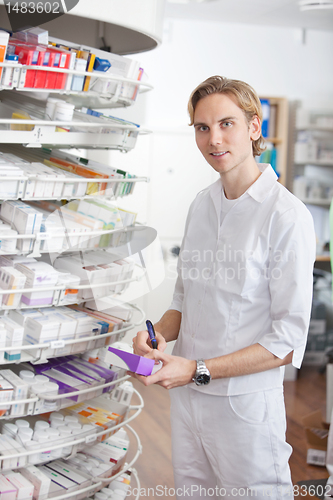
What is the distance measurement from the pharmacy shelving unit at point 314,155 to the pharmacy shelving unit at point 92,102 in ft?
8.96

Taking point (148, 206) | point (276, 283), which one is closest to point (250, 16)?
point (148, 206)

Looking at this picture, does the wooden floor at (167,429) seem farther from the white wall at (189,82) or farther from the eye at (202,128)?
the eye at (202,128)

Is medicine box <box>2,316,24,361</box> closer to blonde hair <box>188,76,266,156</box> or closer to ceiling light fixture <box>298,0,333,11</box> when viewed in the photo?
blonde hair <box>188,76,266,156</box>

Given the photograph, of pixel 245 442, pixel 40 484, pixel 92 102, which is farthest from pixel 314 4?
pixel 40 484

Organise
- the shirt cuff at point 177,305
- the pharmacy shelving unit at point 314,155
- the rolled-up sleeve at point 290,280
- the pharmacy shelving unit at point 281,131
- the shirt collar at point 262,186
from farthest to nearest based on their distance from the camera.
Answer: the pharmacy shelving unit at point 314,155 < the pharmacy shelving unit at point 281,131 < the shirt cuff at point 177,305 < the shirt collar at point 262,186 < the rolled-up sleeve at point 290,280

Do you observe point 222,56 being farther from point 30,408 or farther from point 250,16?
point 30,408

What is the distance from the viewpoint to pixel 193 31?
3.85 metres

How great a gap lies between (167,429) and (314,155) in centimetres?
253

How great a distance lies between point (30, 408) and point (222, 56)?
3.41 m

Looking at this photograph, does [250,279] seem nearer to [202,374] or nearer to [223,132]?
[202,374]

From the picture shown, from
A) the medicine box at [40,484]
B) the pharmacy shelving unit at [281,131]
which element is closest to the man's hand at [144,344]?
the medicine box at [40,484]

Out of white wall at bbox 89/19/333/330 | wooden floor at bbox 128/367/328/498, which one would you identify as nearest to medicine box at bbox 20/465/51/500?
wooden floor at bbox 128/367/328/498

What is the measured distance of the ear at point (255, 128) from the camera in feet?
4.02

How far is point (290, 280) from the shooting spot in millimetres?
1095
